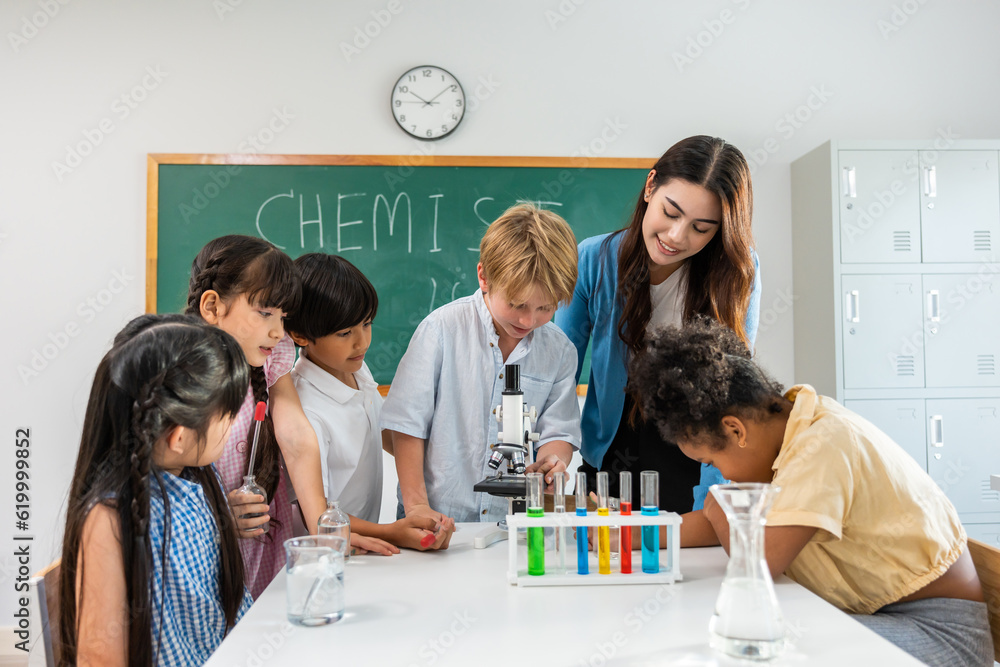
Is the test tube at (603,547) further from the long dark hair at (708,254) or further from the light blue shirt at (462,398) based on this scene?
the long dark hair at (708,254)

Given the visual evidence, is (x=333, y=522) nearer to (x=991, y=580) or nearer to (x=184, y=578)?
(x=184, y=578)

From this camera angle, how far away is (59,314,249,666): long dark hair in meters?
1.06

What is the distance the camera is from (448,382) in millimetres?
1699

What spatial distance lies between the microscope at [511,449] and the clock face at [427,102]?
205 centimetres

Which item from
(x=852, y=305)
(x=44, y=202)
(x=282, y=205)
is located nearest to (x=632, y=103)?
(x=852, y=305)

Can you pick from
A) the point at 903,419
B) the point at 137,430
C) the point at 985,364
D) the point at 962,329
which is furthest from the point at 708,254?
the point at 985,364

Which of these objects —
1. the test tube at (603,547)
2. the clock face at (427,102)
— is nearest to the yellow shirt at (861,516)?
the test tube at (603,547)

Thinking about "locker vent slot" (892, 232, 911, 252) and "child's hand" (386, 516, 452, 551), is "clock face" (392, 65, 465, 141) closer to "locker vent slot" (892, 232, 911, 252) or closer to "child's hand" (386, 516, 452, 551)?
"locker vent slot" (892, 232, 911, 252)

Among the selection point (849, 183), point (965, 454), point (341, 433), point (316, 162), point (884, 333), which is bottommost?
point (965, 454)

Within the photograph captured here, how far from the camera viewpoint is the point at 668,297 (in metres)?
1.90

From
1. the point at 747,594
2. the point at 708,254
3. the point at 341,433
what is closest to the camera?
the point at 747,594

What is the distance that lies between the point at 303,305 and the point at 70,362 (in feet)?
6.45

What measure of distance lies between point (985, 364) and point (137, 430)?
10.3 feet

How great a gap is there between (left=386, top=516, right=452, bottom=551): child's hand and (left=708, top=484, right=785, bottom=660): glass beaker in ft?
1.97
